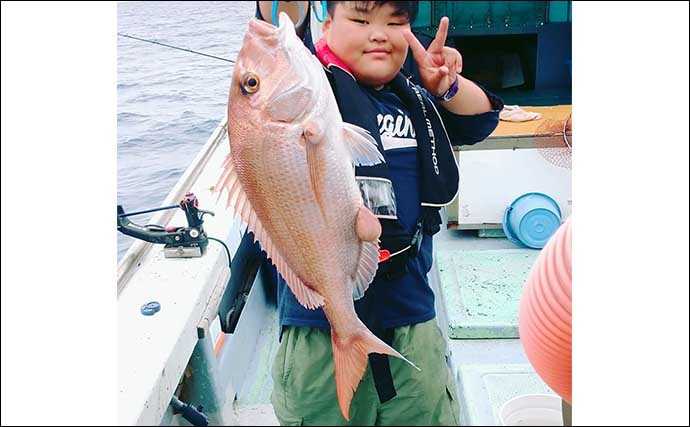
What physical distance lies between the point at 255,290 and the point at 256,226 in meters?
2.05

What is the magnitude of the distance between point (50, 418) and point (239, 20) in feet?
2.89

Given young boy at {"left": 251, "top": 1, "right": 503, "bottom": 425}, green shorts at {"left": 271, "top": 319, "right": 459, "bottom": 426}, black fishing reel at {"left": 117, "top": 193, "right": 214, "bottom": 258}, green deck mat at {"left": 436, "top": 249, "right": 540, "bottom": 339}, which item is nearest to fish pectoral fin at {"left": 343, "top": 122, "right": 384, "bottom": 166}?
young boy at {"left": 251, "top": 1, "right": 503, "bottom": 425}

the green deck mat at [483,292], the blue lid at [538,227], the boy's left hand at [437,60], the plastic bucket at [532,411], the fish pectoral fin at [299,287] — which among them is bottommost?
the green deck mat at [483,292]

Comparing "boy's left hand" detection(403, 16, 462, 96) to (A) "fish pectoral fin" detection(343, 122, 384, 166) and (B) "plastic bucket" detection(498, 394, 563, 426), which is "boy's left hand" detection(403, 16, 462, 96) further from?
(B) "plastic bucket" detection(498, 394, 563, 426)

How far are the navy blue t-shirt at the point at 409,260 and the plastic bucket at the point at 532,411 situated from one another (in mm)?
449

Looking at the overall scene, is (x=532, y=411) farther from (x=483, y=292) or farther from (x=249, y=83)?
(x=483, y=292)

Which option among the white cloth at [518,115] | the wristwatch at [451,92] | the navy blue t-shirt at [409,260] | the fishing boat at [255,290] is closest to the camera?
the wristwatch at [451,92]

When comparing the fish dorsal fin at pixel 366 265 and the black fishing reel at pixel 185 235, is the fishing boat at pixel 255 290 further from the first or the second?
the fish dorsal fin at pixel 366 265

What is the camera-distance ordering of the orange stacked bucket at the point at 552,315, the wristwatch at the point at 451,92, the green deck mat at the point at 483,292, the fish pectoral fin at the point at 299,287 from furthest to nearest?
the green deck mat at the point at 483,292 → the wristwatch at the point at 451,92 → the fish pectoral fin at the point at 299,287 → the orange stacked bucket at the point at 552,315

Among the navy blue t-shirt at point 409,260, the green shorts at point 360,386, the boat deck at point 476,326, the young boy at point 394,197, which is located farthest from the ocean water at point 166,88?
the boat deck at point 476,326

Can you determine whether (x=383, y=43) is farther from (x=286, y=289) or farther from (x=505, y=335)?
(x=505, y=335)

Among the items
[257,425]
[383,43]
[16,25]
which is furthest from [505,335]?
[16,25]

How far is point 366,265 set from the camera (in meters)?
1.20

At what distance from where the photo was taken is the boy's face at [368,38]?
1.17m
